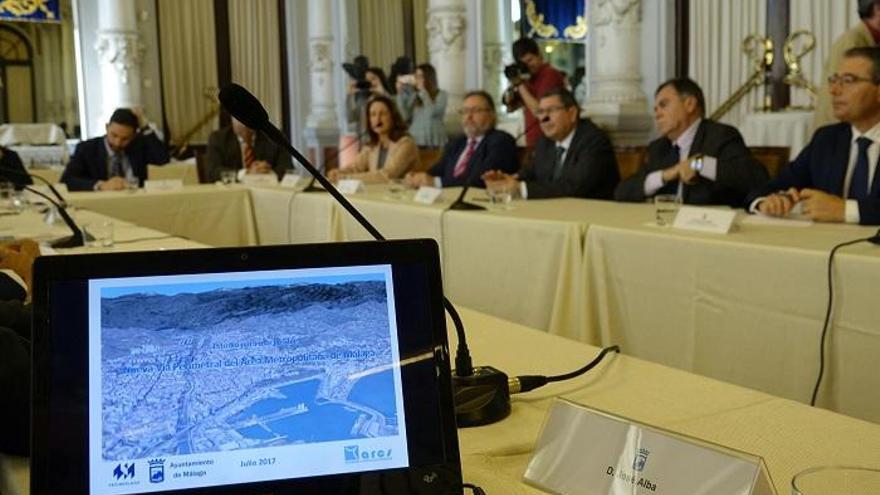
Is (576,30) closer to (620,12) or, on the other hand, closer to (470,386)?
(620,12)

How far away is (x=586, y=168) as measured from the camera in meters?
3.61

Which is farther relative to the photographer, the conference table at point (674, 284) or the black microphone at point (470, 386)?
the conference table at point (674, 284)

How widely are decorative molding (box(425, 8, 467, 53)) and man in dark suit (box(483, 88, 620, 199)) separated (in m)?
3.88

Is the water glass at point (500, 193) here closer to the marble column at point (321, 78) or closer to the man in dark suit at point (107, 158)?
the man in dark suit at point (107, 158)

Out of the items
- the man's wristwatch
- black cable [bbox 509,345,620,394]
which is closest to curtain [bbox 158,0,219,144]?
the man's wristwatch

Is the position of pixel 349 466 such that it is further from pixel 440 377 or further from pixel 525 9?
pixel 525 9

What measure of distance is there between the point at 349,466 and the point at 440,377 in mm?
102

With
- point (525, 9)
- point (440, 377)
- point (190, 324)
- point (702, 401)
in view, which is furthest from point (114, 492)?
point (525, 9)

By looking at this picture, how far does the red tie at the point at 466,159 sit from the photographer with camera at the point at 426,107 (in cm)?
246

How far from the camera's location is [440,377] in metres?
0.73

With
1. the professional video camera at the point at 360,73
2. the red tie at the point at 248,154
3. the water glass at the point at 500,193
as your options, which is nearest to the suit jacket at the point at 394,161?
the red tie at the point at 248,154

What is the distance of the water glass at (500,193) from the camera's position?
3090mm

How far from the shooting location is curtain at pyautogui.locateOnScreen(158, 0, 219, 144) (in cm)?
980

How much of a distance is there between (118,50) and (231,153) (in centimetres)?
395
